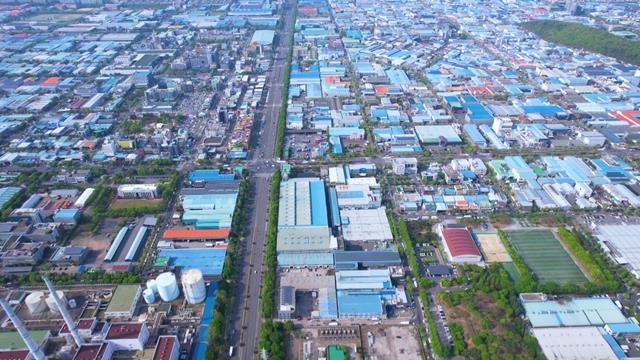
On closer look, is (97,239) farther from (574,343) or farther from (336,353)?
(574,343)

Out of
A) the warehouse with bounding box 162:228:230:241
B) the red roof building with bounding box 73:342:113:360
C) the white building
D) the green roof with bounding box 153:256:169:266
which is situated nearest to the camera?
the red roof building with bounding box 73:342:113:360

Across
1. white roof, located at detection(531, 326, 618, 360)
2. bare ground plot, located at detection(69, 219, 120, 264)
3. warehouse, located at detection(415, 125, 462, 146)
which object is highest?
warehouse, located at detection(415, 125, 462, 146)

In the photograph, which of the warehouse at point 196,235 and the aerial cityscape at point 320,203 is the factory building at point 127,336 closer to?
the aerial cityscape at point 320,203

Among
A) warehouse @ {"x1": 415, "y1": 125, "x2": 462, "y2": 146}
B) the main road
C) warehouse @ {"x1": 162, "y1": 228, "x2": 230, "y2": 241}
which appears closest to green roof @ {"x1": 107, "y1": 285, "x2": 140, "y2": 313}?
warehouse @ {"x1": 162, "y1": 228, "x2": 230, "y2": 241}

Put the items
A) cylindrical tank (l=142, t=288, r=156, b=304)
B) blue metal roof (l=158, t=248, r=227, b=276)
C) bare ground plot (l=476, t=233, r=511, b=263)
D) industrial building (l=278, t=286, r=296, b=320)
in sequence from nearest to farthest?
industrial building (l=278, t=286, r=296, b=320) → cylindrical tank (l=142, t=288, r=156, b=304) → blue metal roof (l=158, t=248, r=227, b=276) → bare ground plot (l=476, t=233, r=511, b=263)

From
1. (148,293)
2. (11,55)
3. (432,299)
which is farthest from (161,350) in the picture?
(11,55)

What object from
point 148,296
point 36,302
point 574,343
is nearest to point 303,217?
point 148,296

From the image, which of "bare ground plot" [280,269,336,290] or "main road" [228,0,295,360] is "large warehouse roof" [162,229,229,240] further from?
"bare ground plot" [280,269,336,290]

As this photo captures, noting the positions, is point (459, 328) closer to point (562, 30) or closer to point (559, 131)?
point (559, 131)
